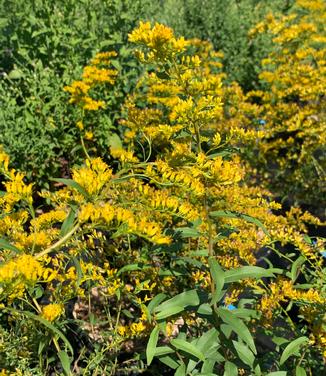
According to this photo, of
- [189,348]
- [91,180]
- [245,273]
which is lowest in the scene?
[189,348]

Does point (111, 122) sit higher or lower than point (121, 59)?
lower

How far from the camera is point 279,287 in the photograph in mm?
1719

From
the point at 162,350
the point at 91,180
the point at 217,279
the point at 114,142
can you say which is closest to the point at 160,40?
the point at 91,180

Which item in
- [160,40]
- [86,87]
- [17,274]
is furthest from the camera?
[86,87]

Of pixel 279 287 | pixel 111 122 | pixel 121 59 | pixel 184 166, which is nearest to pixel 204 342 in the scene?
pixel 279 287

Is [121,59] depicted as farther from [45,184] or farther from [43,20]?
[45,184]

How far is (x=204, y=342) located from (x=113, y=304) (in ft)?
3.39

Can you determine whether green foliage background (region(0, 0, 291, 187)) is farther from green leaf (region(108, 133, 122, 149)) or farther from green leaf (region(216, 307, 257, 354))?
green leaf (region(216, 307, 257, 354))

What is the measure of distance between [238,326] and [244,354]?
0.20 m

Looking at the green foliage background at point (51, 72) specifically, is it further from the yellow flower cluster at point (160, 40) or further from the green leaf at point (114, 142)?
the yellow flower cluster at point (160, 40)

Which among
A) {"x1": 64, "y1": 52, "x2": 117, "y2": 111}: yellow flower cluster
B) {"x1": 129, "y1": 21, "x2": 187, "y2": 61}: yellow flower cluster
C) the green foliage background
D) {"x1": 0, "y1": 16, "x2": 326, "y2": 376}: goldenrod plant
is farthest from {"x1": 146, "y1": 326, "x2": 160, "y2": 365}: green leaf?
{"x1": 64, "y1": 52, "x2": 117, "y2": 111}: yellow flower cluster

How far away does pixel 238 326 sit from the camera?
4.42 feet

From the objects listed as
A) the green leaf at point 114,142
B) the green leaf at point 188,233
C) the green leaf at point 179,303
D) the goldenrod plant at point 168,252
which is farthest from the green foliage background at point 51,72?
the green leaf at point 179,303

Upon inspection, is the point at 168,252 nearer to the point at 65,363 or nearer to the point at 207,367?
the point at 207,367
